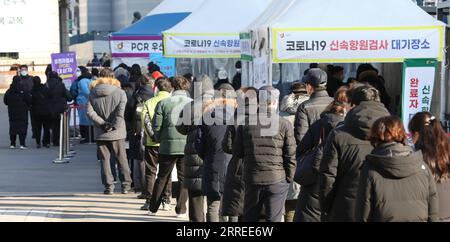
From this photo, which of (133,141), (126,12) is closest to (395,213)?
(133,141)

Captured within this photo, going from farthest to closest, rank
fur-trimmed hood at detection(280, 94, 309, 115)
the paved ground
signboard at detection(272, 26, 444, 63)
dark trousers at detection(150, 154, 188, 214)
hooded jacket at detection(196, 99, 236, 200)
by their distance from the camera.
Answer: signboard at detection(272, 26, 444, 63) < the paved ground < dark trousers at detection(150, 154, 188, 214) < fur-trimmed hood at detection(280, 94, 309, 115) < hooded jacket at detection(196, 99, 236, 200)

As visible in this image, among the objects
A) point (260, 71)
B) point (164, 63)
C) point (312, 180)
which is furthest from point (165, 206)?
point (164, 63)

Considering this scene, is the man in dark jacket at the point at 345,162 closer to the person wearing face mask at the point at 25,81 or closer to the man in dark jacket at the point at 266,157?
the man in dark jacket at the point at 266,157

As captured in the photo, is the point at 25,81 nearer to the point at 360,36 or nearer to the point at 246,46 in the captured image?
the point at 246,46

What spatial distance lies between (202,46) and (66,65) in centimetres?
676

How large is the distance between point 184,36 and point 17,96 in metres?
5.63

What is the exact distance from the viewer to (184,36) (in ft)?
56.5

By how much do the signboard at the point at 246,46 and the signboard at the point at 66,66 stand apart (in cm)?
848

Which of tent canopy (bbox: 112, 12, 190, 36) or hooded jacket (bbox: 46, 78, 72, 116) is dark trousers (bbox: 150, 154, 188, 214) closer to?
hooded jacket (bbox: 46, 78, 72, 116)

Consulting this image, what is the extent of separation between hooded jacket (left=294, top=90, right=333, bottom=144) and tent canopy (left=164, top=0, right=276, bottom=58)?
25.2ft

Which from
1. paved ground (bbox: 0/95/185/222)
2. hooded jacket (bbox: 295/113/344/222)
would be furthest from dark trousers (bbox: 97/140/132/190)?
hooded jacket (bbox: 295/113/344/222)

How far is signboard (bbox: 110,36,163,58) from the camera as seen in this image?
21672mm

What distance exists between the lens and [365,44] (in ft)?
38.7
